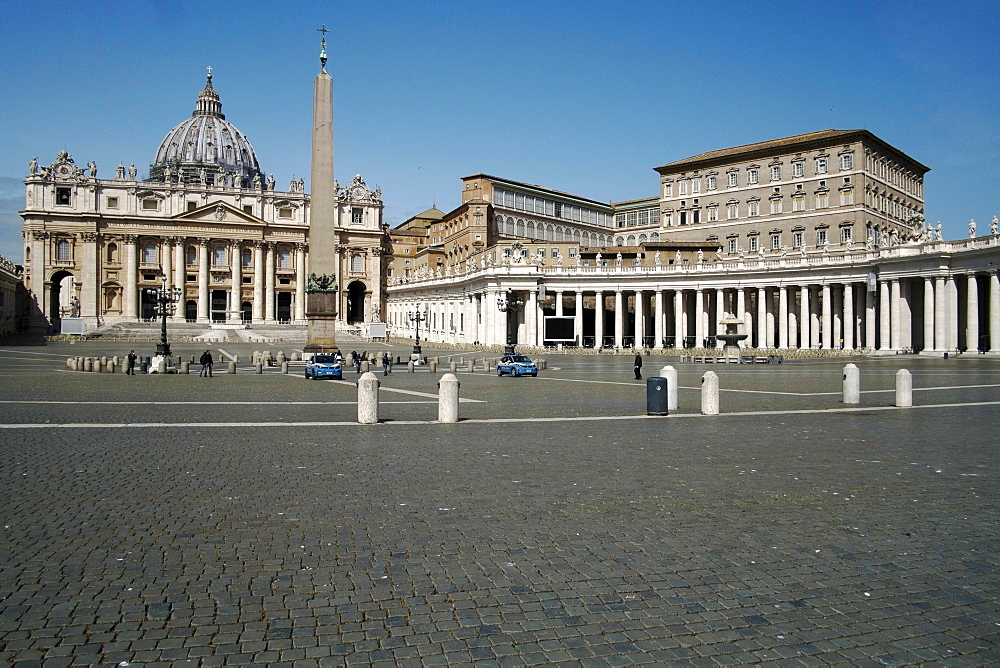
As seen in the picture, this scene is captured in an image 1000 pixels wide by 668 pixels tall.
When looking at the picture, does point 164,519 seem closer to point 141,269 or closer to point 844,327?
point 844,327

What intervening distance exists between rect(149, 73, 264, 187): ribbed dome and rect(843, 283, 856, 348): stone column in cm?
10729

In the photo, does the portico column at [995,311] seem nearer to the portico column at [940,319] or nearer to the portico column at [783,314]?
the portico column at [940,319]

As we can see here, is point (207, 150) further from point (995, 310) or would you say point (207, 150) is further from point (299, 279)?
point (995, 310)

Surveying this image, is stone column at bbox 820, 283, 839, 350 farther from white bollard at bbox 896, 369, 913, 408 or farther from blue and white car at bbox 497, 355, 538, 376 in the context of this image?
white bollard at bbox 896, 369, 913, 408

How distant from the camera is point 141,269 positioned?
4279 inches

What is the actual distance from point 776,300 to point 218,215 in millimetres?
80107

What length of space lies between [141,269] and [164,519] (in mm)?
112523

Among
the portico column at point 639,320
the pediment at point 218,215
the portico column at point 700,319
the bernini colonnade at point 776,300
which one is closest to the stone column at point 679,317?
the bernini colonnade at point 776,300

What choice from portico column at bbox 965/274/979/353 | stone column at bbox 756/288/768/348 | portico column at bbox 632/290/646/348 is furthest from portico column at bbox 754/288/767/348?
portico column at bbox 965/274/979/353

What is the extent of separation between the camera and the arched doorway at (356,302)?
4906 inches

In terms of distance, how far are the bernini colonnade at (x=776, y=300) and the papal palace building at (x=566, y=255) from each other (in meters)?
0.17

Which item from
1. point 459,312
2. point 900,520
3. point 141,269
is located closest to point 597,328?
point 459,312

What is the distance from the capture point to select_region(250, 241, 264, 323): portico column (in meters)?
115

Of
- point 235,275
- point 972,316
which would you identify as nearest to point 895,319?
point 972,316
